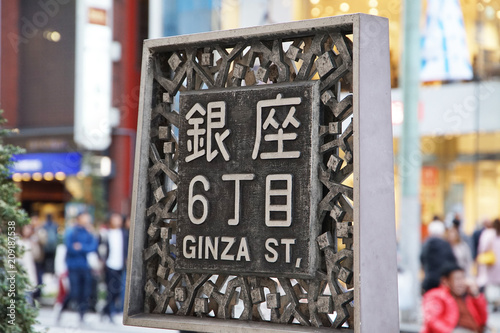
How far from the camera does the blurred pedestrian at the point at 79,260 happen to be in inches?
399

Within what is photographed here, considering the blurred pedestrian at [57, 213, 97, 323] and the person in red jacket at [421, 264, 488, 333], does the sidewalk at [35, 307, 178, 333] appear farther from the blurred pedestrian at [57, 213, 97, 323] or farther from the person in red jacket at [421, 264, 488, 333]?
the person in red jacket at [421, 264, 488, 333]

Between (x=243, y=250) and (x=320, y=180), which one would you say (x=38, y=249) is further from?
(x=320, y=180)

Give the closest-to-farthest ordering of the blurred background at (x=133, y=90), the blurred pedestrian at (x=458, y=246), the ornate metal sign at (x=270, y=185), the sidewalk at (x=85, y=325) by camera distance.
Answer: the ornate metal sign at (x=270, y=185) → the sidewalk at (x=85, y=325) → the blurred pedestrian at (x=458, y=246) → the blurred background at (x=133, y=90)

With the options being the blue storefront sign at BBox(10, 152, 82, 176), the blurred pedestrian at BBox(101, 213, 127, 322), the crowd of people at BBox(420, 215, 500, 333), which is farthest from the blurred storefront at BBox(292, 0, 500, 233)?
the blue storefront sign at BBox(10, 152, 82, 176)

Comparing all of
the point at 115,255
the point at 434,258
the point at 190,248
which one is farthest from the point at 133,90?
the point at 190,248

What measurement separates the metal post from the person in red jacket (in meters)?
4.06

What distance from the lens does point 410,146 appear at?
1016cm

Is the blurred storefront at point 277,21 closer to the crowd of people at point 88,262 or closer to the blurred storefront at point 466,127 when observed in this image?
the blurred storefront at point 466,127

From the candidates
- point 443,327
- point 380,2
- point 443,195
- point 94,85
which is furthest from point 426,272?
point 94,85

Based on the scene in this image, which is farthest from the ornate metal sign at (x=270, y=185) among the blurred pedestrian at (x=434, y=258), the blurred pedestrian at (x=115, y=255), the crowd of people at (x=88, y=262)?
the blurred pedestrian at (x=115, y=255)

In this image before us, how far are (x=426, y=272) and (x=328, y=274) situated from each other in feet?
21.3

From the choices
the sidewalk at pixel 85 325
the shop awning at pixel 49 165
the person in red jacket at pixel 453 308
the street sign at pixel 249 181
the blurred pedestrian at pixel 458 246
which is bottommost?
the sidewalk at pixel 85 325

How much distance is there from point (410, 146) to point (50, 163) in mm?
12362

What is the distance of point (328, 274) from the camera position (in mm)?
2385
